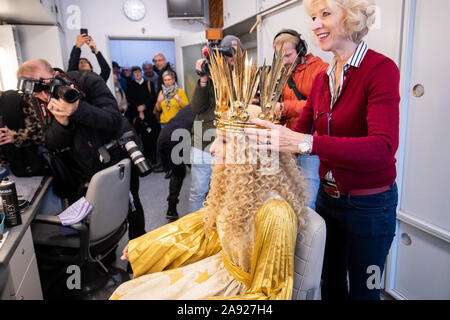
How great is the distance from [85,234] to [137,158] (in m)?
0.51

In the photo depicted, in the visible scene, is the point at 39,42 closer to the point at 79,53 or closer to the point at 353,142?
the point at 79,53

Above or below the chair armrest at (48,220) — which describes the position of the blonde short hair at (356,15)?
above

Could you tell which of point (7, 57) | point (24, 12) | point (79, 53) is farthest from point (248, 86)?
point (7, 57)

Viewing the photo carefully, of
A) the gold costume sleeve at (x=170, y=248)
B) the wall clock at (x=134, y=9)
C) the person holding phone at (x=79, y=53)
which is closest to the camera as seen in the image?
the gold costume sleeve at (x=170, y=248)

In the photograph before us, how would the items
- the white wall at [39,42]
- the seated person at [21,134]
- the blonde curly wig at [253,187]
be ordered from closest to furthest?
1. the blonde curly wig at [253,187]
2. the seated person at [21,134]
3. the white wall at [39,42]

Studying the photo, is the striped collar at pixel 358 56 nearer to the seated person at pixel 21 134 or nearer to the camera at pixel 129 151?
the camera at pixel 129 151

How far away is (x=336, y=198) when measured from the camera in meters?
1.05

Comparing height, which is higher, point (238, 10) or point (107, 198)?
point (238, 10)

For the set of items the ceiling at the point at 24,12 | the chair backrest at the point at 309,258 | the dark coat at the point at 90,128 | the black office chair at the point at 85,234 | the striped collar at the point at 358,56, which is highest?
the ceiling at the point at 24,12

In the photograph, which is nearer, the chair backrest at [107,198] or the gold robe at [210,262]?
the gold robe at [210,262]

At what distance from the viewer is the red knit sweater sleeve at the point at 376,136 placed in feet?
2.70

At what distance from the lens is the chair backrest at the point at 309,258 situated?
84cm

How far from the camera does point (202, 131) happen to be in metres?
2.08

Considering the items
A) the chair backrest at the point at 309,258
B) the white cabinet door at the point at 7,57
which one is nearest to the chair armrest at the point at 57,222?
the chair backrest at the point at 309,258
